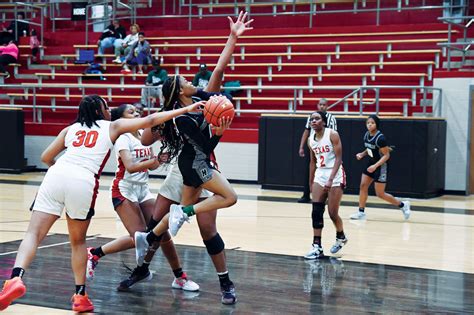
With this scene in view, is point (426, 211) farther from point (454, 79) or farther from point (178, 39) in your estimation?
point (178, 39)

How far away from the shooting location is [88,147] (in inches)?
234

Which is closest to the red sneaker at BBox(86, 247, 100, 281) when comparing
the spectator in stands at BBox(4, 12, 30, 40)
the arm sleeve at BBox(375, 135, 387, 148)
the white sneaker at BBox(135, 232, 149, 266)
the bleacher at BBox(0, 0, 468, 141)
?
the white sneaker at BBox(135, 232, 149, 266)

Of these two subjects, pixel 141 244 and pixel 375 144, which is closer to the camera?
pixel 141 244

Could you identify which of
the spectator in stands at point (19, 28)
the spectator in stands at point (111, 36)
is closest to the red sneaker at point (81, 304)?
the spectator in stands at point (111, 36)

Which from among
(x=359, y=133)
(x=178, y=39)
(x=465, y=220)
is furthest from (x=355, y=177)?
(x=178, y=39)

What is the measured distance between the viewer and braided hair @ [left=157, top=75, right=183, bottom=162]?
248 inches

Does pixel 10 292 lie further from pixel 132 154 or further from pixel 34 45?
pixel 34 45

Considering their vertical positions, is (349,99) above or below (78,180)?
above

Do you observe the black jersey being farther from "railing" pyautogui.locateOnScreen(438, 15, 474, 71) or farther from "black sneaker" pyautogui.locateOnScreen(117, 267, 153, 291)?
"black sneaker" pyautogui.locateOnScreen(117, 267, 153, 291)

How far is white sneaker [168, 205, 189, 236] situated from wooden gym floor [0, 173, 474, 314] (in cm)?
66

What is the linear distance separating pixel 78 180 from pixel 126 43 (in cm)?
1581

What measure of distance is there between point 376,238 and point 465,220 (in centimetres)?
269

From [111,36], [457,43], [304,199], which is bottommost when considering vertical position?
[304,199]

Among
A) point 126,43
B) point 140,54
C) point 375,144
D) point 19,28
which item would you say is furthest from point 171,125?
point 19,28
